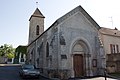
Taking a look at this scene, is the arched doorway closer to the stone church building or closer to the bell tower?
the stone church building

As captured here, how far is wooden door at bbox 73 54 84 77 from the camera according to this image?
19781 mm

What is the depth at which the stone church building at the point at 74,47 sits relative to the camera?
18297 millimetres

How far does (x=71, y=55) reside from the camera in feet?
63.0

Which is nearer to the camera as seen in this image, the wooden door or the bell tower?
the wooden door

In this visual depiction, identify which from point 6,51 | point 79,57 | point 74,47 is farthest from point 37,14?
point 6,51

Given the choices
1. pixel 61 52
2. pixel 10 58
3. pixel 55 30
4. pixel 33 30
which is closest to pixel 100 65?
pixel 61 52

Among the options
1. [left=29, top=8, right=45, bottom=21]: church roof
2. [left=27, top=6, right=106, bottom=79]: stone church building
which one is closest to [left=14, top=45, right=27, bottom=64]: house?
[left=29, top=8, right=45, bottom=21]: church roof

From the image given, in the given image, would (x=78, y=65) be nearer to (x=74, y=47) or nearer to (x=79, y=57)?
(x=79, y=57)

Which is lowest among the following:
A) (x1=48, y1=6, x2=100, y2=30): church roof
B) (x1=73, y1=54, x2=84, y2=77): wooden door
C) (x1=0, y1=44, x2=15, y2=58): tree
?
(x1=73, y1=54, x2=84, y2=77): wooden door

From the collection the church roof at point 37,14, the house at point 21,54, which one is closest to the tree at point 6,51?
the house at point 21,54

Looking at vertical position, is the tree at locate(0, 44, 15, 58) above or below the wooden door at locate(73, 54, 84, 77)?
above

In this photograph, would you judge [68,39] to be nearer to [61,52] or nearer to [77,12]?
[61,52]

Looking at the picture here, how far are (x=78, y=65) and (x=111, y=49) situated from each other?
33.3 ft

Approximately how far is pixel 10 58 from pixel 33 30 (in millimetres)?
44135
